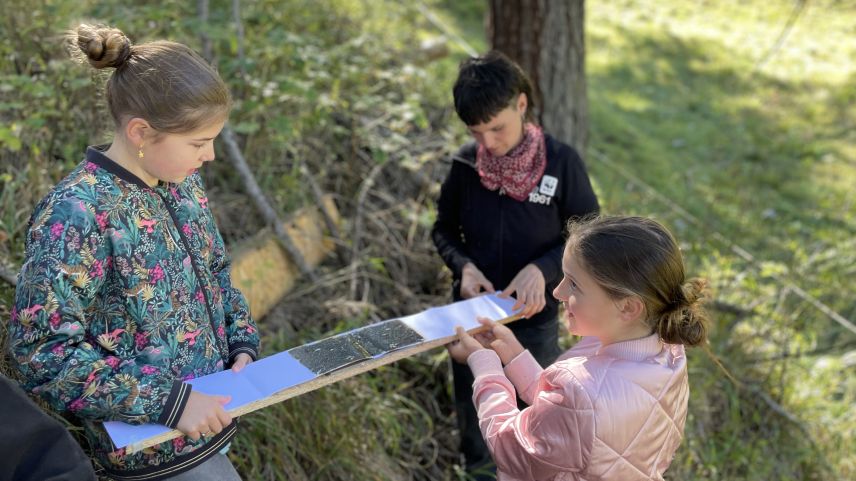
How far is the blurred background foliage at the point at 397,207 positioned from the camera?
10.2ft

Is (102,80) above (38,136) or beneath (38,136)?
above

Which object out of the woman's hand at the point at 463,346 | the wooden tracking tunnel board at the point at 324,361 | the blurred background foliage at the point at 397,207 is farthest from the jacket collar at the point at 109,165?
the woman's hand at the point at 463,346

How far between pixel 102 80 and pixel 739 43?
8745mm

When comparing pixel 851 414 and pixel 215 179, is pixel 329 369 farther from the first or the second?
pixel 851 414

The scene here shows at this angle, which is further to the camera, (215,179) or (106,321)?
(215,179)

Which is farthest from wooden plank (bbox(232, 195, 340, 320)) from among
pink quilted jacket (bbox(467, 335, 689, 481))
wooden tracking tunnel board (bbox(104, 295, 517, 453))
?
pink quilted jacket (bbox(467, 335, 689, 481))

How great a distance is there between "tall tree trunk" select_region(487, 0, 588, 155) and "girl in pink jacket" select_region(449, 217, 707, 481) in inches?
107

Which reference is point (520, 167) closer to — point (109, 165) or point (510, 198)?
point (510, 198)

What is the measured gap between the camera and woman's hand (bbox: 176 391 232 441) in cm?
169

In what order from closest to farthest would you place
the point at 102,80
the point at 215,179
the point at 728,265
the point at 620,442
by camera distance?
the point at 620,442 < the point at 102,80 < the point at 215,179 < the point at 728,265

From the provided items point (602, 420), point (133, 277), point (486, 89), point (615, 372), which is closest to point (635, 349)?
point (615, 372)

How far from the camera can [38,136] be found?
10.6ft

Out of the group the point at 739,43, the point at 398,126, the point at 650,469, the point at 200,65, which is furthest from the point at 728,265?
the point at 739,43

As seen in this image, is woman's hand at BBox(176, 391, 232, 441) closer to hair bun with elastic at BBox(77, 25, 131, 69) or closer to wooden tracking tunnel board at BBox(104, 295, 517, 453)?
wooden tracking tunnel board at BBox(104, 295, 517, 453)
